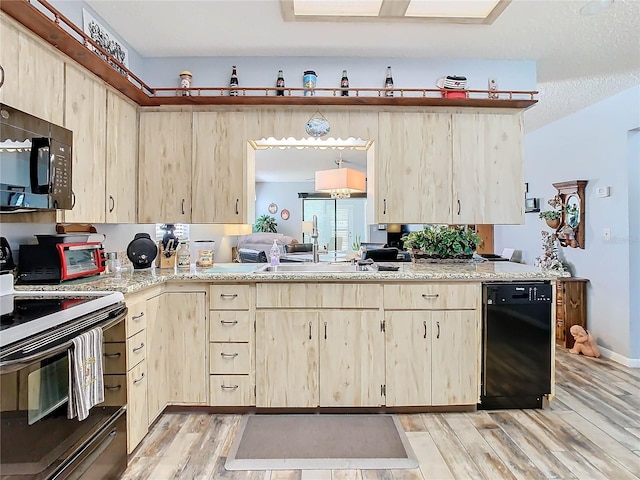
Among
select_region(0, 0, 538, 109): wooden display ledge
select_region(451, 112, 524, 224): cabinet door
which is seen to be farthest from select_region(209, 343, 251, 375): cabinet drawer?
select_region(451, 112, 524, 224): cabinet door

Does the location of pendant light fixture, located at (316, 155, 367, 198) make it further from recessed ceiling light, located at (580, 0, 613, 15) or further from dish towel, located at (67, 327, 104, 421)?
dish towel, located at (67, 327, 104, 421)

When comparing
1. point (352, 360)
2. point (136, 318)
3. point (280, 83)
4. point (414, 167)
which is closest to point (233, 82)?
point (280, 83)

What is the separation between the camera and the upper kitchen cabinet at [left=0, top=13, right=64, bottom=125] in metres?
1.66

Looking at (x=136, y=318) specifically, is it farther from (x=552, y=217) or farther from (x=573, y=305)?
(x=552, y=217)

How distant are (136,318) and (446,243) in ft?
7.38

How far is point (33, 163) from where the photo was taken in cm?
175

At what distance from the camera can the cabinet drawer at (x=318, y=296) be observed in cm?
256

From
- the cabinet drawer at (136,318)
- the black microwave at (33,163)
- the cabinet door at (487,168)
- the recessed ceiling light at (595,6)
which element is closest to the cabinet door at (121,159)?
the black microwave at (33,163)

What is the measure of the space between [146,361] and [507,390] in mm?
2265

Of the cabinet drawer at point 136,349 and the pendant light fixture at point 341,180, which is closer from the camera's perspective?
the cabinet drawer at point 136,349

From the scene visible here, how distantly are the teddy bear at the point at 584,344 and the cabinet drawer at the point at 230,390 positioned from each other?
3.25 meters

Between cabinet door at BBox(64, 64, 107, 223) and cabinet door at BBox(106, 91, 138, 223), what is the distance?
8 centimetres

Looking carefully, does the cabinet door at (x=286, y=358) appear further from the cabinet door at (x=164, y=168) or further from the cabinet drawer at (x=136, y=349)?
the cabinet door at (x=164, y=168)

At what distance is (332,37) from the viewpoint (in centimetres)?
275
